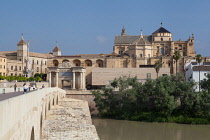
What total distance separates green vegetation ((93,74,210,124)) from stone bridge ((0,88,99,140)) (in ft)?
13.6

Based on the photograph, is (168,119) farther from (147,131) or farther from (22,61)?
(22,61)

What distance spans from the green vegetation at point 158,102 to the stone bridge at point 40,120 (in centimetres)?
413

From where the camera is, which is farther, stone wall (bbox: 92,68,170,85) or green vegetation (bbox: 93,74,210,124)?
stone wall (bbox: 92,68,170,85)

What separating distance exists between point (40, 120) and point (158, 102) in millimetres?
23263

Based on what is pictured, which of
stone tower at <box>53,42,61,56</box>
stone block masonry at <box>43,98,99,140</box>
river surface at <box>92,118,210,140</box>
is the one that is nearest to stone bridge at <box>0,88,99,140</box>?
stone block masonry at <box>43,98,99,140</box>

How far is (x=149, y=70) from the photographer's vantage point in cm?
6106

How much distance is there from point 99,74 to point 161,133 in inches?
1077

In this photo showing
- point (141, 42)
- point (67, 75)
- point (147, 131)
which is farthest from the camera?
point (141, 42)

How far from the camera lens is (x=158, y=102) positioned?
3759 cm

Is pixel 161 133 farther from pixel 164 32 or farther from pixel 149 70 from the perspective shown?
pixel 164 32

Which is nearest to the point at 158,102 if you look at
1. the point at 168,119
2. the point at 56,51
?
the point at 168,119

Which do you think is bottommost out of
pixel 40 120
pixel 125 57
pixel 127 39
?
pixel 40 120

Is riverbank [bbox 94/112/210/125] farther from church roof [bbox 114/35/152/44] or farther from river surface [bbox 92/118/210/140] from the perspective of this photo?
church roof [bbox 114/35/152/44]

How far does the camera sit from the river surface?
3019 centimetres
